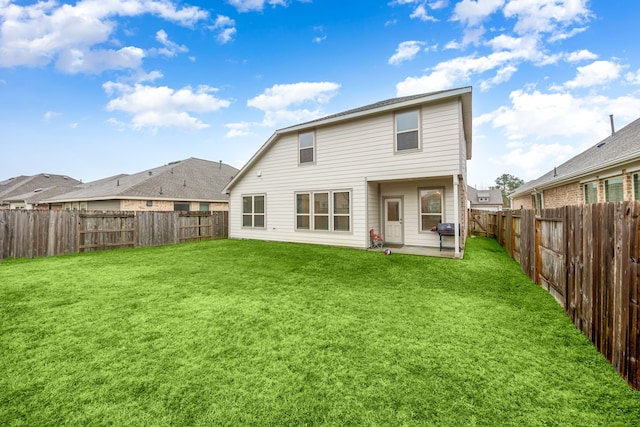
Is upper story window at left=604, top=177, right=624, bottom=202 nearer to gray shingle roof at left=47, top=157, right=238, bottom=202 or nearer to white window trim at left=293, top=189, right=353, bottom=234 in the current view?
white window trim at left=293, top=189, right=353, bottom=234

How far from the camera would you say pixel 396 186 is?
10859mm

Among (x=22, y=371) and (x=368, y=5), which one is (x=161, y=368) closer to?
(x=22, y=371)

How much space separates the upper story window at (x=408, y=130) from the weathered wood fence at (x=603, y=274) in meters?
5.19

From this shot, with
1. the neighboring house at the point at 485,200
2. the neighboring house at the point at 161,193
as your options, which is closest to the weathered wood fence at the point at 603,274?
the neighboring house at the point at 161,193

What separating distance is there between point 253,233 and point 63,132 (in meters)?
20.7

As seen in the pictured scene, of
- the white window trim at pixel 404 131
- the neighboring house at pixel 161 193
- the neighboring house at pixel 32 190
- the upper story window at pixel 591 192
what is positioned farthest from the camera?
the neighboring house at pixel 32 190

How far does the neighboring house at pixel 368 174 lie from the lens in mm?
8750

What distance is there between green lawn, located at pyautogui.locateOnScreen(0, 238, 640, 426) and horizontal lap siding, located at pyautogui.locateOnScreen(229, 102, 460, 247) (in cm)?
459

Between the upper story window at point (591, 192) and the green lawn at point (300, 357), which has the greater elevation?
the upper story window at point (591, 192)

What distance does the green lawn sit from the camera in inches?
81.4

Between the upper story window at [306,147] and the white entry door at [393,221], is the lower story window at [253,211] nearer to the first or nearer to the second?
the upper story window at [306,147]

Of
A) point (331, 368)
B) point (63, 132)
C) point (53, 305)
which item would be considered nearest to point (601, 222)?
→ point (331, 368)

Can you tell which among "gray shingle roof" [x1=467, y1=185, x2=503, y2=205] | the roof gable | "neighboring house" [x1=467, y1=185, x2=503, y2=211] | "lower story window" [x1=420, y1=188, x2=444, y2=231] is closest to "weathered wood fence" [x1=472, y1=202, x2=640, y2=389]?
the roof gable

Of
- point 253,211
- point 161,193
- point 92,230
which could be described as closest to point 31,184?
point 161,193
